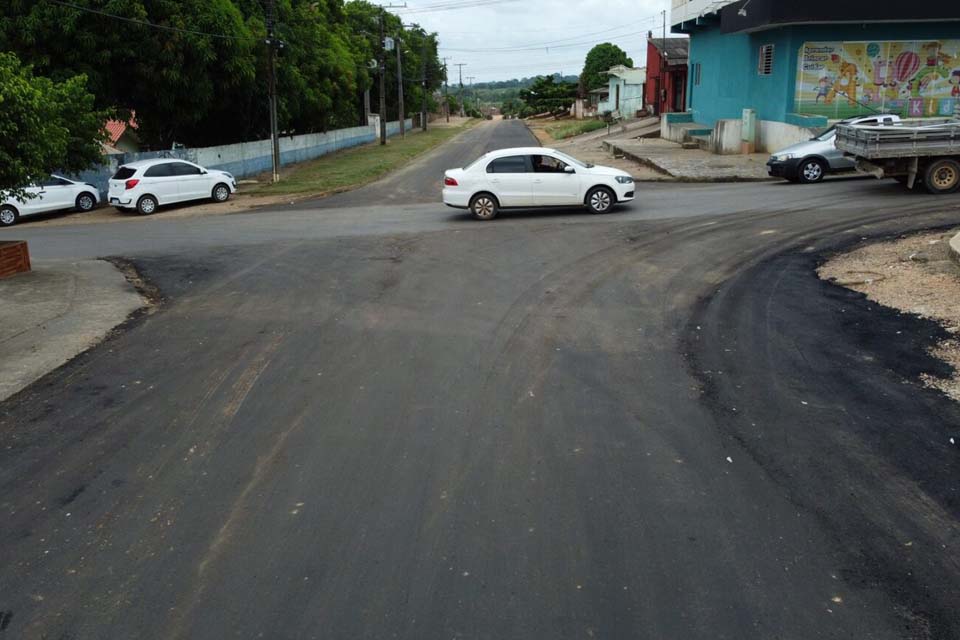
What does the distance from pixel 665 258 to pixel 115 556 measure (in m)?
10.4

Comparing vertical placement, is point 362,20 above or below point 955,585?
above

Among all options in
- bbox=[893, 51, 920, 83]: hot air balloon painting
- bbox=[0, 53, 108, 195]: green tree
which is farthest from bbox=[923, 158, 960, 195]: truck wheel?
bbox=[0, 53, 108, 195]: green tree

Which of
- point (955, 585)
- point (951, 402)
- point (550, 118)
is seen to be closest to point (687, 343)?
point (951, 402)

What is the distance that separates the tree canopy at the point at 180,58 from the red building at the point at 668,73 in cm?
2396

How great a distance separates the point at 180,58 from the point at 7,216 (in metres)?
7.48

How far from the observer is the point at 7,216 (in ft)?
80.5

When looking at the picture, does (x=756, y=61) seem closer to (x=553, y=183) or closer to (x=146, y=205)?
(x=553, y=183)

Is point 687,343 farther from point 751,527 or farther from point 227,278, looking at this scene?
point 227,278

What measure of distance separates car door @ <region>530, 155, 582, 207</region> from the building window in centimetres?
1644

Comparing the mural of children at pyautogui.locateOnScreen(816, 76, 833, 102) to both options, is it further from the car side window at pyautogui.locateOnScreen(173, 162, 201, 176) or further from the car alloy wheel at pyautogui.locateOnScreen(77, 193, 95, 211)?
the car alloy wheel at pyautogui.locateOnScreen(77, 193, 95, 211)

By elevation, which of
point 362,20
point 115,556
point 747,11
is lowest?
point 115,556

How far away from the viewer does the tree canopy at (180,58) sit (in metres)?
25.8

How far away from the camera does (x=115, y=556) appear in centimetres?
489

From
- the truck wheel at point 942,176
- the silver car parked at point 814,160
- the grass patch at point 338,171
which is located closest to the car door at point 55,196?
the grass patch at point 338,171
